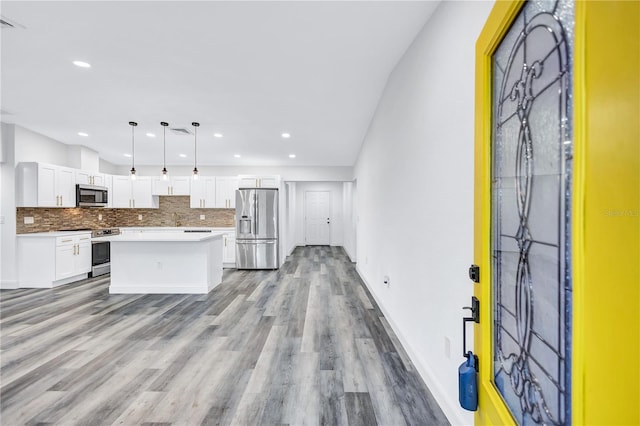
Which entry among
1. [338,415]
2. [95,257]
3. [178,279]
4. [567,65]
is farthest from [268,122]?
[95,257]

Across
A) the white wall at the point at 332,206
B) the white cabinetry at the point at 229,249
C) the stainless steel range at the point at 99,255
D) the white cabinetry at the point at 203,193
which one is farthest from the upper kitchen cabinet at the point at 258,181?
the white wall at the point at 332,206

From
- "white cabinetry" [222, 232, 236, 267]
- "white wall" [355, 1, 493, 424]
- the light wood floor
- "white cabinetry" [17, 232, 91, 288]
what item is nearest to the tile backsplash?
"white cabinetry" [222, 232, 236, 267]

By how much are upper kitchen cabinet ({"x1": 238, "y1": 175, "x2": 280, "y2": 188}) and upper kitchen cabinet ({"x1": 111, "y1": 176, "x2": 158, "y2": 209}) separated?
2239 millimetres

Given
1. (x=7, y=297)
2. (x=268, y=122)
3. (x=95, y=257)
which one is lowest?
(x=7, y=297)

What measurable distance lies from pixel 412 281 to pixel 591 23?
2127mm

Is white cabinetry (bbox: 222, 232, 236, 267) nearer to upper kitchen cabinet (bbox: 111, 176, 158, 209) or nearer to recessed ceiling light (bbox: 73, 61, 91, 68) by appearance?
upper kitchen cabinet (bbox: 111, 176, 158, 209)

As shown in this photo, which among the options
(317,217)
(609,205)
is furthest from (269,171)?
(609,205)

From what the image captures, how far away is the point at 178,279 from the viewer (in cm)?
469

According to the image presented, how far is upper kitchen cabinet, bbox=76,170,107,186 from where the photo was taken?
5691 mm

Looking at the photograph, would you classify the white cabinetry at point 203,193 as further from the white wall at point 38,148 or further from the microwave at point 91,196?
the white wall at point 38,148

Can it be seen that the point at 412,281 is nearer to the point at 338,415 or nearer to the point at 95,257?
the point at 338,415

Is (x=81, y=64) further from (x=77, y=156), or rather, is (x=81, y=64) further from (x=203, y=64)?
(x=77, y=156)

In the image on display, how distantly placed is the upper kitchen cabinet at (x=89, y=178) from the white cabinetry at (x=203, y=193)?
71.8 inches

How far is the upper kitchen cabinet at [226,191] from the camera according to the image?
7164mm
